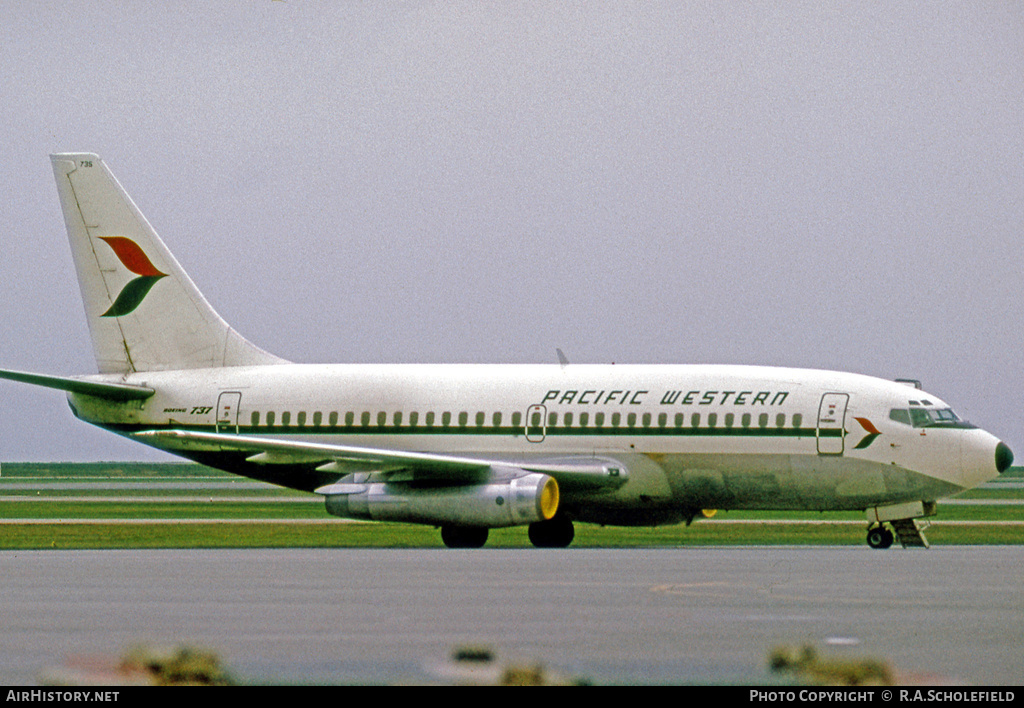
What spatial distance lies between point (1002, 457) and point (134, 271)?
22458 millimetres

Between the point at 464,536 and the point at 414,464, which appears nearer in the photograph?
the point at 414,464

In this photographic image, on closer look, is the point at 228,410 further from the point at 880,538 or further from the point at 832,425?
the point at 880,538

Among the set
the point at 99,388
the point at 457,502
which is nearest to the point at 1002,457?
the point at 457,502

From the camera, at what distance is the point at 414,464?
3847 centimetres

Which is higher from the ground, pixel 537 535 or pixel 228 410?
pixel 228 410

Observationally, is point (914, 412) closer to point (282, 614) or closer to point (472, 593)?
point (472, 593)

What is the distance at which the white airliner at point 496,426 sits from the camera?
37750 millimetres

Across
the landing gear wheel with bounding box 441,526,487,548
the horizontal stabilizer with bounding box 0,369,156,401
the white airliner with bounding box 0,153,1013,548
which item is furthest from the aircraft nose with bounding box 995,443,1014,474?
the horizontal stabilizer with bounding box 0,369,156,401

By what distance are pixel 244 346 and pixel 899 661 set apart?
32.1 metres

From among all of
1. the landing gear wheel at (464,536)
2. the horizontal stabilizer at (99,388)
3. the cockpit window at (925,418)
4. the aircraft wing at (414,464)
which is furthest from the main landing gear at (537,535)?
the horizontal stabilizer at (99,388)

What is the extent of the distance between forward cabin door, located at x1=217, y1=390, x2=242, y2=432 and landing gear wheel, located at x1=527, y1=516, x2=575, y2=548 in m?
8.26

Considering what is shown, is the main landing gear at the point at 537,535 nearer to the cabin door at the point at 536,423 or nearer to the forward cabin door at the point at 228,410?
the cabin door at the point at 536,423

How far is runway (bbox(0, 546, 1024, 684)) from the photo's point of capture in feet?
51.2
